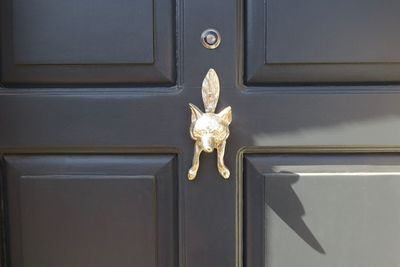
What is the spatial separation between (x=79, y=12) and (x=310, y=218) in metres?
0.44

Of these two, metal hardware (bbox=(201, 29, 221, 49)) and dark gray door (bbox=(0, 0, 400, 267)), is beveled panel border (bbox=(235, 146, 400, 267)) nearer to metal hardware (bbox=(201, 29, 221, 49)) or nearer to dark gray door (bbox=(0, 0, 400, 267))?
dark gray door (bbox=(0, 0, 400, 267))

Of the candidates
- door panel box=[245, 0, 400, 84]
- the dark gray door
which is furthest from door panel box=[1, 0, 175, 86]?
door panel box=[245, 0, 400, 84]

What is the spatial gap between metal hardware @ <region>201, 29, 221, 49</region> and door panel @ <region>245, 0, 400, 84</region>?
4 centimetres

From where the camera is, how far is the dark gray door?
0.68m

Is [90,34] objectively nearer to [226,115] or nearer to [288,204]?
[226,115]

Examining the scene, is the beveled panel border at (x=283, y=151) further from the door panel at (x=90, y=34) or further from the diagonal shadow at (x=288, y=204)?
the door panel at (x=90, y=34)

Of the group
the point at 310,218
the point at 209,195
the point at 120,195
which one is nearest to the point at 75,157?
the point at 120,195

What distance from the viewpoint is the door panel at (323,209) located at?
0.69m

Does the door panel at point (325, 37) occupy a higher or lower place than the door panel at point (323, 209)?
higher

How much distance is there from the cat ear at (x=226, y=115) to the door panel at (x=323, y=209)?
6 centimetres

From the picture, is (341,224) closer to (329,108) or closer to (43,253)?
(329,108)

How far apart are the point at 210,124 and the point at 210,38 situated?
12 cm

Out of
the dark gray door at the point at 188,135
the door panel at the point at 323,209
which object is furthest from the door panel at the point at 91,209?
the door panel at the point at 323,209

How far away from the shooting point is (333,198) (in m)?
0.69
